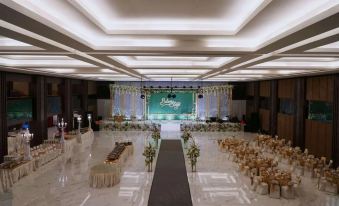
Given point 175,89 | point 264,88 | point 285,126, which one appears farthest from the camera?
point 175,89

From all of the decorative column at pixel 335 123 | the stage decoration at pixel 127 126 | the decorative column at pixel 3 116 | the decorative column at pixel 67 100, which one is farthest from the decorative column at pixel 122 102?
the decorative column at pixel 335 123

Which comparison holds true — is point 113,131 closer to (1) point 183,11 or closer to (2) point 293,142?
(2) point 293,142

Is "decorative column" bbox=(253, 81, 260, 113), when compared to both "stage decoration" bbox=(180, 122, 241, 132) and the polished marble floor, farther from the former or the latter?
the polished marble floor

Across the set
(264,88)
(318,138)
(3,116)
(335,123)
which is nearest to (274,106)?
(264,88)

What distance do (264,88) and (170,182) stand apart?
14.5 m

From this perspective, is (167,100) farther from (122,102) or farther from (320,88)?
(320,88)

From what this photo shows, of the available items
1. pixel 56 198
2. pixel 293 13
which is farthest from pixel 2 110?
pixel 293 13

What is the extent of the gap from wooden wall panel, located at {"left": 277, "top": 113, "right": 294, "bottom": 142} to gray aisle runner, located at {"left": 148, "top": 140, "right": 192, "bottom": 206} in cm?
730

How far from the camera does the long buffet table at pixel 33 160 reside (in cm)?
998

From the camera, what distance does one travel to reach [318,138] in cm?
1470

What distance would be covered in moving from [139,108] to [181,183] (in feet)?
56.7

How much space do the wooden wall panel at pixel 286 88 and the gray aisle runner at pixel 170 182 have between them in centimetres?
798

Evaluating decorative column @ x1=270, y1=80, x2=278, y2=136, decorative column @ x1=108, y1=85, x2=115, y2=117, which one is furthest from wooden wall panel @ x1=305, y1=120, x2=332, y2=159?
decorative column @ x1=108, y1=85, x2=115, y2=117

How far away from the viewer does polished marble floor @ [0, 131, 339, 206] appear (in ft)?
29.7
